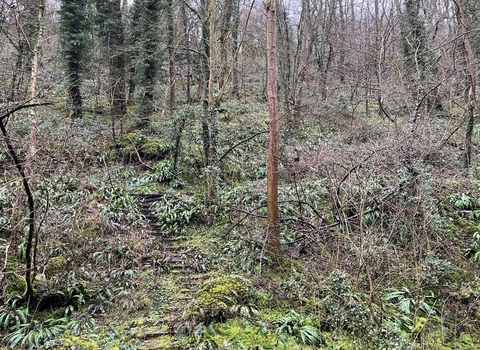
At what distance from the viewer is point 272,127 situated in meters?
7.12

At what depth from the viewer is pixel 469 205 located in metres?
9.00

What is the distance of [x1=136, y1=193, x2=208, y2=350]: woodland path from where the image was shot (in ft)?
17.1

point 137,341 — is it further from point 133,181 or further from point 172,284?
point 133,181

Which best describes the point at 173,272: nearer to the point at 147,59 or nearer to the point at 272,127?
the point at 272,127

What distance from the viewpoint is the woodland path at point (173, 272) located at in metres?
5.21

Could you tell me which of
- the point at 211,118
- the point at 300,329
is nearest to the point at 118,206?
the point at 211,118

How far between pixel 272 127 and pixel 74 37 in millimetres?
11648

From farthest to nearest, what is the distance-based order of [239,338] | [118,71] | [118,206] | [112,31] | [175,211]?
[112,31]
[118,71]
[175,211]
[118,206]
[239,338]

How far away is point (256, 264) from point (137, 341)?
308 cm

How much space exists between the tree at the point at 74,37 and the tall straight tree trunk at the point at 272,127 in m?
10.2

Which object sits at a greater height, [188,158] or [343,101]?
[343,101]

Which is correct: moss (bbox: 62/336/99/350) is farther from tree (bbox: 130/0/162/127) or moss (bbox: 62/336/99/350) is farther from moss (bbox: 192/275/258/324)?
tree (bbox: 130/0/162/127)

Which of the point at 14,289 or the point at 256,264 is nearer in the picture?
the point at 14,289

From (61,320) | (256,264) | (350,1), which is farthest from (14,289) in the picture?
(350,1)
